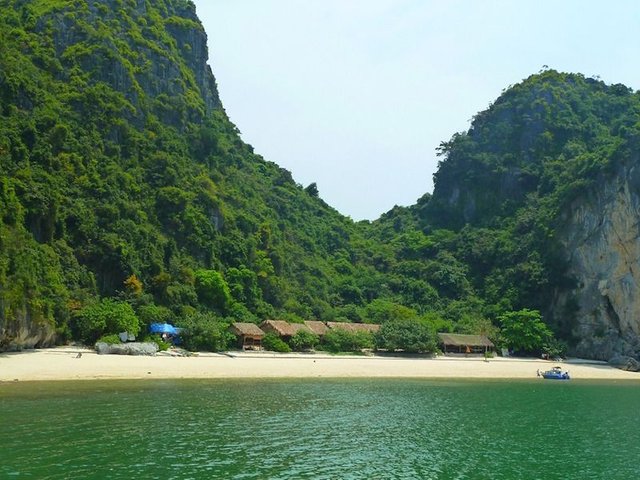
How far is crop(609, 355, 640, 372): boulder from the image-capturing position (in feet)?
185

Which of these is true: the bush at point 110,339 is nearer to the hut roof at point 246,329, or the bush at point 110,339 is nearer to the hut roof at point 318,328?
the hut roof at point 246,329

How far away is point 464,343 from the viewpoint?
6069 cm

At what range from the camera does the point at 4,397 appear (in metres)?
23.2

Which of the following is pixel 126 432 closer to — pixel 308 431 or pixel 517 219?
pixel 308 431

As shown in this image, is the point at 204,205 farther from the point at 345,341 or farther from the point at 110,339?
the point at 110,339

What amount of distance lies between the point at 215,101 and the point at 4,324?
2887 inches

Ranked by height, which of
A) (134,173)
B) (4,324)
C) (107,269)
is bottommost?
(4,324)

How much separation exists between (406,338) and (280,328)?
37.6 feet

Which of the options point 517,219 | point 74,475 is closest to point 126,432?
point 74,475

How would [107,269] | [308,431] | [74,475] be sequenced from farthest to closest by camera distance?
[107,269], [308,431], [74,475]

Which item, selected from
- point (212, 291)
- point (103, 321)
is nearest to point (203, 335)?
point (103, 321)

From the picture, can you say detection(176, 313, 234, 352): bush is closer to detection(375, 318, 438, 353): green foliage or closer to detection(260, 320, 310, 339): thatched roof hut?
detection(260, 320, 310, 339): thatched roof hut

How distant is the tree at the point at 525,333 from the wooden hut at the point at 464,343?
271 centimetres

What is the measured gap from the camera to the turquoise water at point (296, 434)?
1549cm
